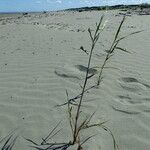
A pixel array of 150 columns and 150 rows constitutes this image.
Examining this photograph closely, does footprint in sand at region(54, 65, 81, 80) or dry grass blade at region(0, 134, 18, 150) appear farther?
footprint in sand at region(54, 65, 81, 80)

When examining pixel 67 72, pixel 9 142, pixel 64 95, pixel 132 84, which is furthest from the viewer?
pixel 67 72

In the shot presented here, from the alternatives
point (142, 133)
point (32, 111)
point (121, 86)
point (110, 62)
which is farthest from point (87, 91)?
point (110, 62)

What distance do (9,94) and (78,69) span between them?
1.31m

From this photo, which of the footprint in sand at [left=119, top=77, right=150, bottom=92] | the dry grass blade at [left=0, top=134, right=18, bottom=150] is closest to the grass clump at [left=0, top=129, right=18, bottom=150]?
the dry grass blade at [left=0, top=134, right=18, bottom=150]

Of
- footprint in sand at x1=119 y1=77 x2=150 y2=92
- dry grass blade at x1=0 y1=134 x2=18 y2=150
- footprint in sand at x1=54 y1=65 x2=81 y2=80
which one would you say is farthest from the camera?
footprint in sand at x1=54 y1=65 x2=81 y2=80

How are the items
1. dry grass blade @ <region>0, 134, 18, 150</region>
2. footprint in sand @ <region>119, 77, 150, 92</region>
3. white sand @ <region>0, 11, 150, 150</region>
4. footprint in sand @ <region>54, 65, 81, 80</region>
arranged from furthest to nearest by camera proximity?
footprint in sand @ <region>54, 65, 81, 80</region> < footprint in sand @ <region>119, 77, 150, 92</region> < white sand @ <region>0, 11, 150, 150</region> < dry grass blade @ <region>0, 134, 18, 150</region>

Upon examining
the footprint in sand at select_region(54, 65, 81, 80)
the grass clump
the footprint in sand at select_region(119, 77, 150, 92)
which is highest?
the grass clump

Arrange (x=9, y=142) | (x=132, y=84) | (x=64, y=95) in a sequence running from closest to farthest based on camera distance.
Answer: (x=9, y=142), (x=64, y=95), (x=132, y=84)

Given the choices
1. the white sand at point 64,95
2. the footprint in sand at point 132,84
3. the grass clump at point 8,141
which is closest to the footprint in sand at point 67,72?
the white sand at point 64,95

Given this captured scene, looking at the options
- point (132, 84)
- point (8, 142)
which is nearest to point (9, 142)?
point (8, 142)

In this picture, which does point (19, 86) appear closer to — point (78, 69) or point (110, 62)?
point (78, 69)

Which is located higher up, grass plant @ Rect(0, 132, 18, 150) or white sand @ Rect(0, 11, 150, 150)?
grass plant @ Rect(0, 132, 18, 150)

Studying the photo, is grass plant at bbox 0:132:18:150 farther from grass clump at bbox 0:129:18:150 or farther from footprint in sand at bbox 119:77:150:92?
footprint in sand at bbox 119:77:150:92

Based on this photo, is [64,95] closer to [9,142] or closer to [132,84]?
[132,84]
